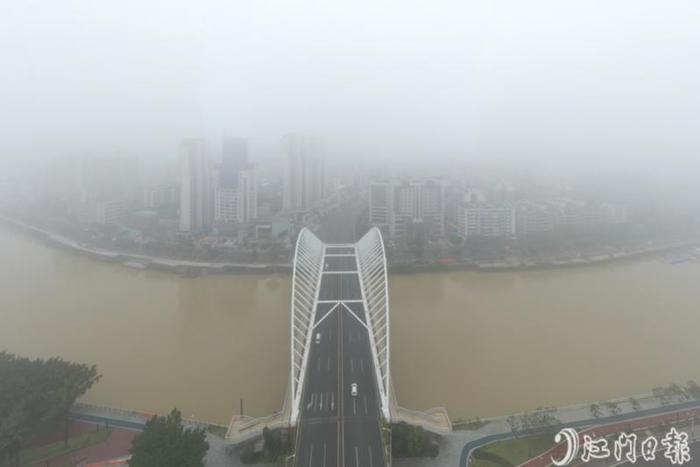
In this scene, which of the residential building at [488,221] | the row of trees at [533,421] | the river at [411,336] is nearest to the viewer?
the row of trees at [533,421]

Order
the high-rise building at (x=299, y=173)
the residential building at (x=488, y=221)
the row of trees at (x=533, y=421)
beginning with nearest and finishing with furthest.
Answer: the row of trees at (x=533, y=421) < the residential building at (x=488, y=221) < the high-rise building at (x=299, y=173)

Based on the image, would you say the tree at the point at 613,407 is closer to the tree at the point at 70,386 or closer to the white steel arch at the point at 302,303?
the white steel arch at the point at 302,303

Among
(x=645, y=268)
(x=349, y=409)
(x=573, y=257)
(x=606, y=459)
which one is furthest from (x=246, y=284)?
(x=645, y=268)

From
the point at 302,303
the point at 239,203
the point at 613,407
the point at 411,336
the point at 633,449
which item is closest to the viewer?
the point at 633,449

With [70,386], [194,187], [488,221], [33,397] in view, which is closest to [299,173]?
[194,187]

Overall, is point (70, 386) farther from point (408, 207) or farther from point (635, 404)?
point (408, 207)

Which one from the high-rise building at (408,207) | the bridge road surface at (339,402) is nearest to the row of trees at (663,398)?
the bridge road surface at (339,402)

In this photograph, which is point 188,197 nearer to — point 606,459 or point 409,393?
point 409,393

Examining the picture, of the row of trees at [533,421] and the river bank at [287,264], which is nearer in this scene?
the row of trees at [533,421]
